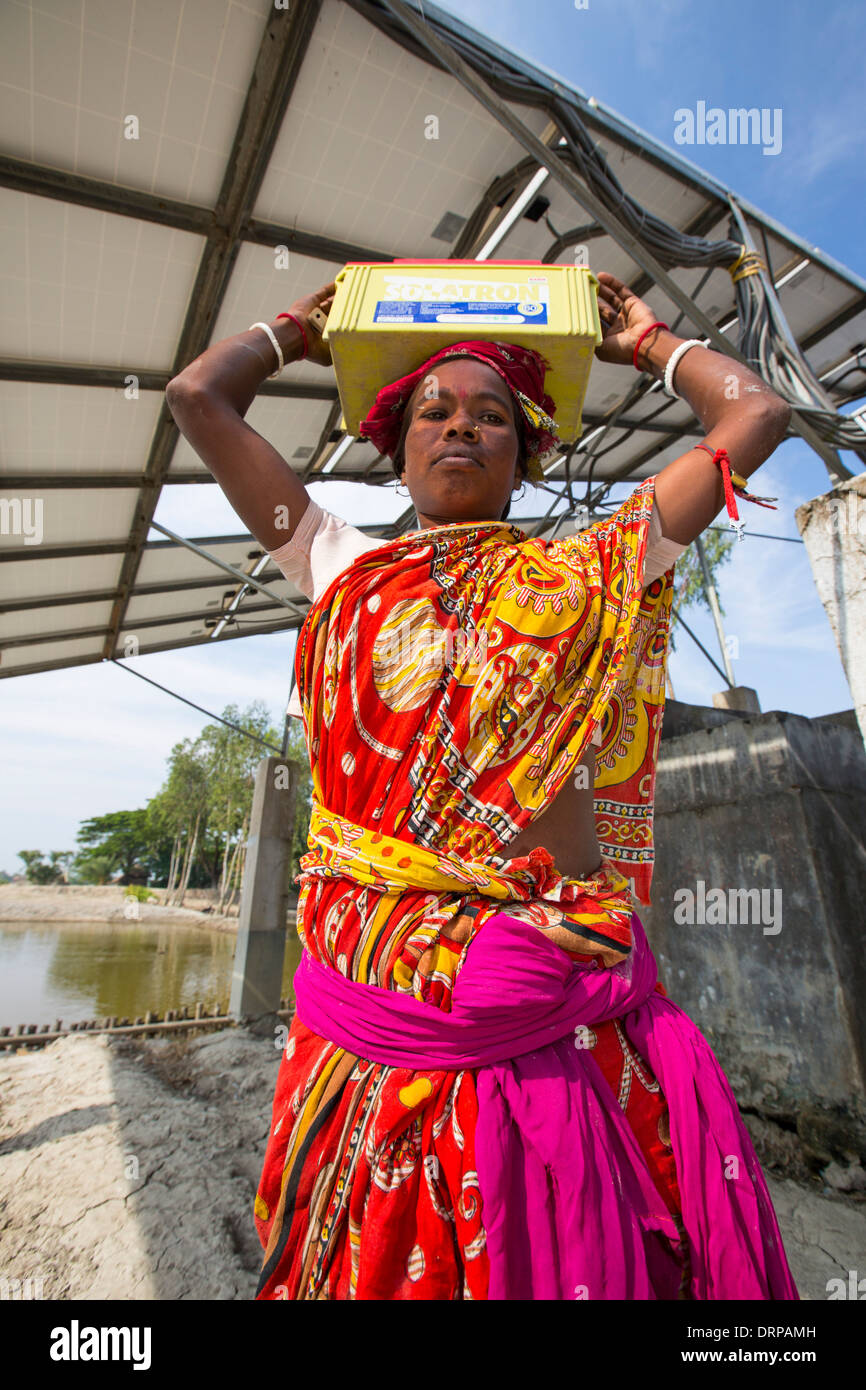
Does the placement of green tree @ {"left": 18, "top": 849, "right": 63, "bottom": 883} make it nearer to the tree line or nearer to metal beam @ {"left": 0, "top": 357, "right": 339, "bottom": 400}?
the tree line

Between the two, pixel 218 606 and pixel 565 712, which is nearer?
pixel 565 712

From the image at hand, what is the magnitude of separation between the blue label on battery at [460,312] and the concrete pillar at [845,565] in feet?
4.81

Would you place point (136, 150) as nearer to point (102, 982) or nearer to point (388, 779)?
point (388, 779)

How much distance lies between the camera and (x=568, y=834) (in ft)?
A: 3.77

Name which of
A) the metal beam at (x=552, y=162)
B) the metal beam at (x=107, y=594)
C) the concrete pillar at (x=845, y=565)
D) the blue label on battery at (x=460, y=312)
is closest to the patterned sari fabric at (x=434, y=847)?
the blue label on battery at (x=460, y=312)

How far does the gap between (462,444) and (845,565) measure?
63.5 inches

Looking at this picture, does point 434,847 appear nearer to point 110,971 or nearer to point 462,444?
point 462,444

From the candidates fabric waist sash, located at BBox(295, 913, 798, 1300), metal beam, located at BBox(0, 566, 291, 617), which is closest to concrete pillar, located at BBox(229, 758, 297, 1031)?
metal beam, located at BBox(0, 566, 291, 617)

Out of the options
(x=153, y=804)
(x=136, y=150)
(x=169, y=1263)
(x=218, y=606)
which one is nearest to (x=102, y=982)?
(x=218, y=606)

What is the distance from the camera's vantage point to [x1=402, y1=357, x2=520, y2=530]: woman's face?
1338mm

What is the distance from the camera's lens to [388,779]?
106cm

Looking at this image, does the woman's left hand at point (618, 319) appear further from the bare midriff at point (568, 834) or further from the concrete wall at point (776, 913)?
the concrete wall at point (776, 913)
